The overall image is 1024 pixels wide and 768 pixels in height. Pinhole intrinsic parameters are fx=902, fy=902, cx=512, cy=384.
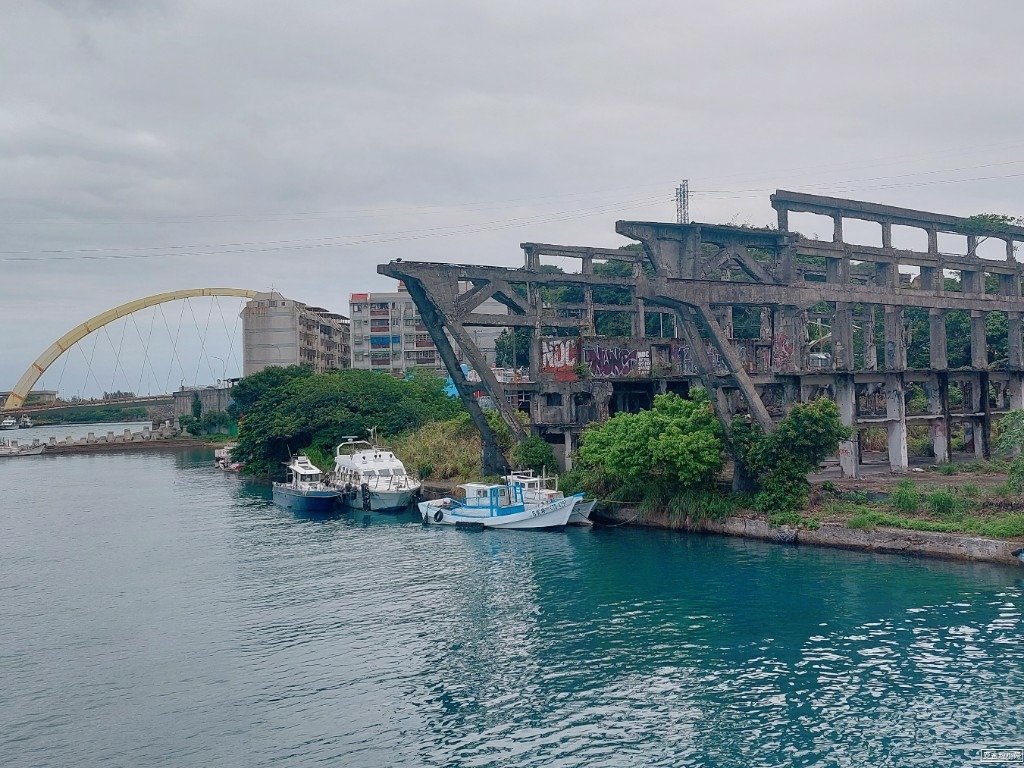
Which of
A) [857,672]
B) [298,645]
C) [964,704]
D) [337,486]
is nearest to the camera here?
[964,704]

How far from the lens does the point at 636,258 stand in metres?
52.8

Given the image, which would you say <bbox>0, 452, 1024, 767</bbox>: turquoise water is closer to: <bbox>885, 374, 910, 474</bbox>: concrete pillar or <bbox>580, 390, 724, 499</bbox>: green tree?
<bbox>580, 390, 724, 499</bbox>: green tree

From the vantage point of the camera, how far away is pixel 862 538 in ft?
100

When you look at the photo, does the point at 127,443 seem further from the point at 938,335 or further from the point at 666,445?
the point at 938,335

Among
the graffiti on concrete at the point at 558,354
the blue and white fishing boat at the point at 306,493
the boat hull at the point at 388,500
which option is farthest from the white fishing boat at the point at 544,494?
the blue and white fishing boat at the point at 306,493

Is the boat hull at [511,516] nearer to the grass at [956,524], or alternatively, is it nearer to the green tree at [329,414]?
the grass at [956,524]

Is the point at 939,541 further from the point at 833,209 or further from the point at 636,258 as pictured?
the point at 636,258

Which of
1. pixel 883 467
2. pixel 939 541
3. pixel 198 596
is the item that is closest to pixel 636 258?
pixel 883 467

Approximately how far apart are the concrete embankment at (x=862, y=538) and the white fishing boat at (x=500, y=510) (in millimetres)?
3635

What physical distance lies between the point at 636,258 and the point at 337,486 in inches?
848

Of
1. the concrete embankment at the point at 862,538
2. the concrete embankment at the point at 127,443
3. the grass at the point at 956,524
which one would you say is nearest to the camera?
the concrete embankment at the point at 862,538

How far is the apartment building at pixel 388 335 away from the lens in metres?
108

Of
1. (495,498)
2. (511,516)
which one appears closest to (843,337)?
(511,516)

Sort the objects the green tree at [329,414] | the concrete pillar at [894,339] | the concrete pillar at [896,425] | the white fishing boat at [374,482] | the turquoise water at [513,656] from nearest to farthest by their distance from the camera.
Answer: the turquoise water at [513,656] < the concrete pillar at [896,425] < the concrete pillar at [894,339] < the white fishing boat at [374,482] < the green tree at [329,414]
